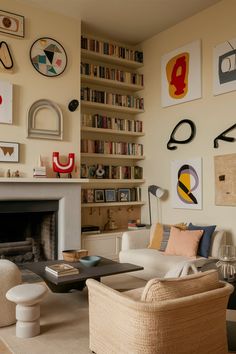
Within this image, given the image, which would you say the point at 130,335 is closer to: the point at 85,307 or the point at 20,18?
the point at 85,307

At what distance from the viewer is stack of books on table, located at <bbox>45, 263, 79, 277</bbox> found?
125 inches

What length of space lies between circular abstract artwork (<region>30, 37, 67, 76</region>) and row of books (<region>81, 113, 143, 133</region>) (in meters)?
0.85

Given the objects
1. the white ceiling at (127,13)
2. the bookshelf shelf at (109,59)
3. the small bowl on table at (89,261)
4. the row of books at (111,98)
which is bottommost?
the small bowl on table at (89,261)

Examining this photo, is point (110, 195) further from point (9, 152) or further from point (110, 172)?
point (9, 152)

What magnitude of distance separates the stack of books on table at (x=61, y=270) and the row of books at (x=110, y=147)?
7.71 feet

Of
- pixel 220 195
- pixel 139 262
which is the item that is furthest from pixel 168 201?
pixel 139 262

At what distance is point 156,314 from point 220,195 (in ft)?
9.46

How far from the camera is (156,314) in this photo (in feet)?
6.39

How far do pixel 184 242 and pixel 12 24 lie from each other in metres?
3.35

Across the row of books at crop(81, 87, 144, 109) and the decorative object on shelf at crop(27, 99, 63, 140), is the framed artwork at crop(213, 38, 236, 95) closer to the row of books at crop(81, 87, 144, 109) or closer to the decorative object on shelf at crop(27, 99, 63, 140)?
the row of books at crop(81, 87, 144, 109)

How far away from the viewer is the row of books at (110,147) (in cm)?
542

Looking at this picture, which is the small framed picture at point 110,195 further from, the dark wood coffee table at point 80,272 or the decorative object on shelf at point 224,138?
the dark wood coffee table at point 80,272

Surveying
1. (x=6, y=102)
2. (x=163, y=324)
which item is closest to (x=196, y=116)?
(x=6, y=102)

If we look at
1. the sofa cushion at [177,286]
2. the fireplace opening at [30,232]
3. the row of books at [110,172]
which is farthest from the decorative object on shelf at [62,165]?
the sofa cushion at [177,286]
